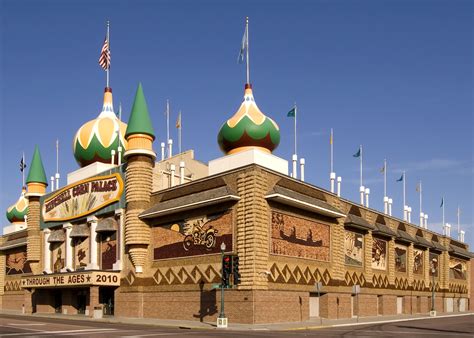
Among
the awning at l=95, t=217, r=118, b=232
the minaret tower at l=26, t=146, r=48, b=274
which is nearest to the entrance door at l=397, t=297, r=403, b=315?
the awning at l=95, t=217, r=118, b=232

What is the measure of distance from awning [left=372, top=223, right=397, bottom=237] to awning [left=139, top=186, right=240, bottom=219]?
20.1m

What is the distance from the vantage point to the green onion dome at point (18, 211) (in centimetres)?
6994

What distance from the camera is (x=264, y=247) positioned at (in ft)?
121

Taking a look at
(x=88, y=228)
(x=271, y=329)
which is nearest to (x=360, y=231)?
(x=271, y=329)

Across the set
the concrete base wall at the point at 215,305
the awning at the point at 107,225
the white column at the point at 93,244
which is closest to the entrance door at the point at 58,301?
the white column at the point at 93,244

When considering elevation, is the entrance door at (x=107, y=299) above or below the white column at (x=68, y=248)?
below

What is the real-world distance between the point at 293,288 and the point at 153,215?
39.7 feet

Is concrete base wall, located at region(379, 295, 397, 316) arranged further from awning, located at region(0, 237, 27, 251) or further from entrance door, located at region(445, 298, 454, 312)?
awning, located at region(0, 237, 27, 251)

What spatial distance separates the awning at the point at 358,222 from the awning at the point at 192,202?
1354 centimetres

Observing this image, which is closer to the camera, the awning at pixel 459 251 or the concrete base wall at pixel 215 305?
the concrete base wall at pixel 215 305

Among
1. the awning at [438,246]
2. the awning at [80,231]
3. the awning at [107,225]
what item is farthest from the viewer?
the awning at [438,246]

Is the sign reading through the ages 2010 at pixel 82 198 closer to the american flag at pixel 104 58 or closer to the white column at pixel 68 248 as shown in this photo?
the white column at pixel 68 248

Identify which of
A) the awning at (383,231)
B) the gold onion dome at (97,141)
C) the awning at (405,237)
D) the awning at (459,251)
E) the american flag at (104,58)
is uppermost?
the american flag at (104,58)

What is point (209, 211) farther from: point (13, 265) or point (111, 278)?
point (13, 265)
